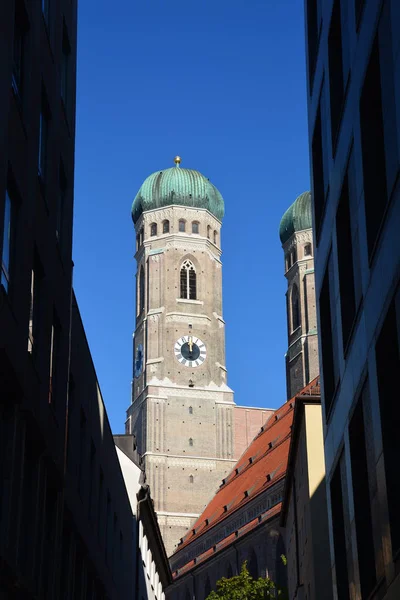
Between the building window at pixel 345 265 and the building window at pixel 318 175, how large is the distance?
2.65 m

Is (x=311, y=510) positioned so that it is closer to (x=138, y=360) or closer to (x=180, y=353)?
(x=180, y=353)

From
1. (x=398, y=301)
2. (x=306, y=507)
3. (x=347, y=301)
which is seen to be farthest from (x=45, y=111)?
(x=306, y=507)

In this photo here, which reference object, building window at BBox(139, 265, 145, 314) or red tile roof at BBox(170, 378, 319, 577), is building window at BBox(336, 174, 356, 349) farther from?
building window at BBox(139, 265, 145, 314)

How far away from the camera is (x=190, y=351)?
93.8 metres

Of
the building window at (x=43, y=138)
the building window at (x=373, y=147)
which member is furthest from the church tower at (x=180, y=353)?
the building window at (x=373, y=147)

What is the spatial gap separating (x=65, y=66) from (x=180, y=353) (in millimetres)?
74464

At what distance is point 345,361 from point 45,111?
582 cm

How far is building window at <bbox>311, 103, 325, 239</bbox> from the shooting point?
21.5 meters

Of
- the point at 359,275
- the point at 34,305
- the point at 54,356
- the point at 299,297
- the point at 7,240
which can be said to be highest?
the point at 299,297

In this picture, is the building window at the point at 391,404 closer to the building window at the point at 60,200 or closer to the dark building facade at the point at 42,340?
the dark building facade at the point at 42,340

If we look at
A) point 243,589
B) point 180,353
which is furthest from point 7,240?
point 180,353

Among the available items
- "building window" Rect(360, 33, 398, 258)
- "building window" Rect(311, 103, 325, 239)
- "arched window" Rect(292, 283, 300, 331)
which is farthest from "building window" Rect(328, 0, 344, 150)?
"arched window" Rect(292, 283, 300, 331)

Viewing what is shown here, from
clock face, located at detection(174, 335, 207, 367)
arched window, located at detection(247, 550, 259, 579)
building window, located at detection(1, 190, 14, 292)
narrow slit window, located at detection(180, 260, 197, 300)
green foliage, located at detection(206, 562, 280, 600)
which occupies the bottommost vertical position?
building window, located at detection(1, 190, 14, 292)

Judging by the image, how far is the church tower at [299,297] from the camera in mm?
98188
